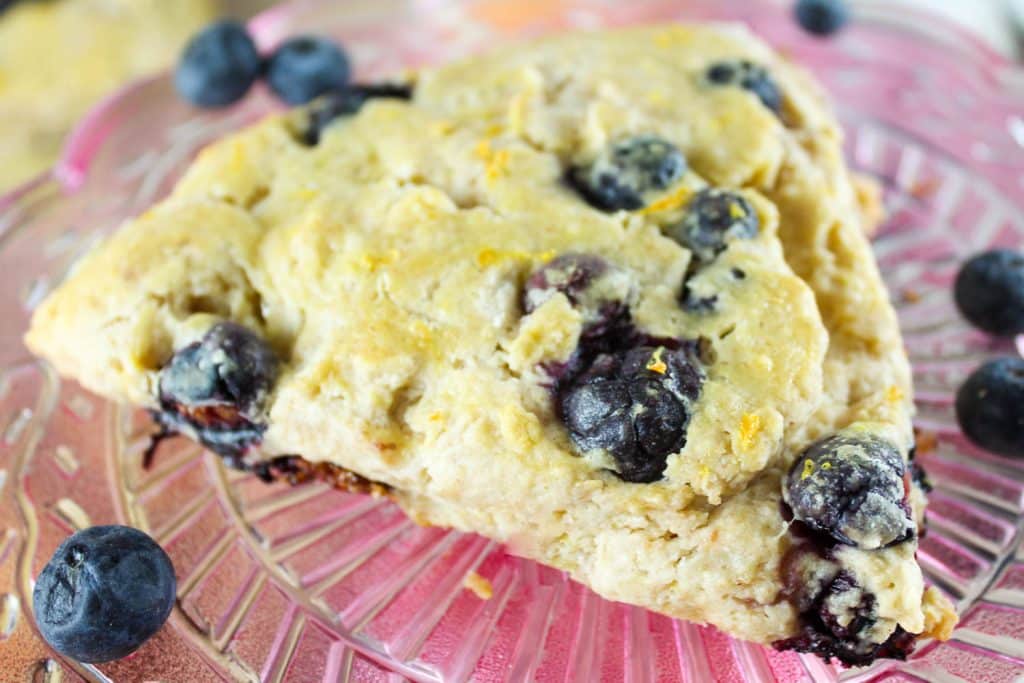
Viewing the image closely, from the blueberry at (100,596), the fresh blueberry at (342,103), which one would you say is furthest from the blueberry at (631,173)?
the blueberry at (100,596)

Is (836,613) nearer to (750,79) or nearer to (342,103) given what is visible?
(750,79)

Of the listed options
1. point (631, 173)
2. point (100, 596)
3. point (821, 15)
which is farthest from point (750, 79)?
point (100, 596)

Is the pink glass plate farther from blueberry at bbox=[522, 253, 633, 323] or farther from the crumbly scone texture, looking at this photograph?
the crumbly scone texture

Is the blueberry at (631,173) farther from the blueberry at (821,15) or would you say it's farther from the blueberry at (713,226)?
the blueberry at (821,15)

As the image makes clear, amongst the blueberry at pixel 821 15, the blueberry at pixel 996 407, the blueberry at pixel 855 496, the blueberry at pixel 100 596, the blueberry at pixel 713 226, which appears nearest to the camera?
the blueberry at pixel 855 496

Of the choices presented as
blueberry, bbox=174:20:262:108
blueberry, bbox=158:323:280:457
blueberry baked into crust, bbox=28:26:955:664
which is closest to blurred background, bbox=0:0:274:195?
blueberry, bbox=174:20:262:108

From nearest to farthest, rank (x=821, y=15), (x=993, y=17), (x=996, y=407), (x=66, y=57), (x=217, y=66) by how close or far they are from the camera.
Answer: (x=996, y=407)
(x=217, y=66)
(x=821, y=15)
(x=993, y=17)
(x=66, y=57)

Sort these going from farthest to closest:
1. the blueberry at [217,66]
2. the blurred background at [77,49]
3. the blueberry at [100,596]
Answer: the blurred background at [77,49] → the blueberry at [217,66] → the blueberry at [100,596]

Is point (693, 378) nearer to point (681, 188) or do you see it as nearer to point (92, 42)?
point (681, 188)
